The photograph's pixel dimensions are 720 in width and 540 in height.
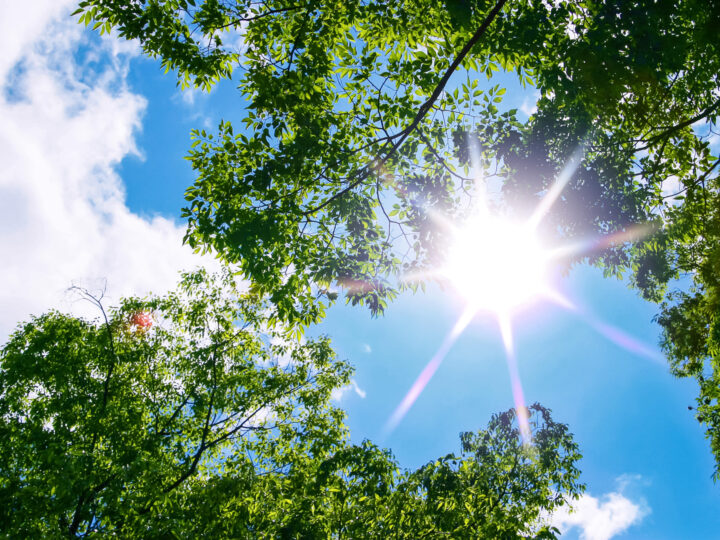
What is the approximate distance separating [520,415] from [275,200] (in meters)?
18.0

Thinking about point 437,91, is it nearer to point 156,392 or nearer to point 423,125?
point 423,125

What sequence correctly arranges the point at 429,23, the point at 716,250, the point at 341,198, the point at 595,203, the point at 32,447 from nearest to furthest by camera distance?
1. the point at 429,23
2. the point at 341,198
3. the point at 595,203
4. the point at 716,250
5. the point at 32,447

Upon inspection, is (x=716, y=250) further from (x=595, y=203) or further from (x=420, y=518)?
(x=420, y=518)

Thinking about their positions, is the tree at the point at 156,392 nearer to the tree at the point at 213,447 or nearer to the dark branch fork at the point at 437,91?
the tree at the point at 213,447

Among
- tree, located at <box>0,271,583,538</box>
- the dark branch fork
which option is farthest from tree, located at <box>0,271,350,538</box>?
the dark branch fork

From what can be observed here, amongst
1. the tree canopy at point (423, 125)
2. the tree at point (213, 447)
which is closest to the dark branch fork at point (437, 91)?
the tree canopy at point (423, 125)

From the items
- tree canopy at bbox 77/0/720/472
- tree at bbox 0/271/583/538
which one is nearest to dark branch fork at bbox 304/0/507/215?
tree canopy at bbox 77/0/720/472

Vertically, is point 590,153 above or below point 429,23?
above

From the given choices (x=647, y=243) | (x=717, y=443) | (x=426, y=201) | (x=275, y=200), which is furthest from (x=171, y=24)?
(x=717, y=443)

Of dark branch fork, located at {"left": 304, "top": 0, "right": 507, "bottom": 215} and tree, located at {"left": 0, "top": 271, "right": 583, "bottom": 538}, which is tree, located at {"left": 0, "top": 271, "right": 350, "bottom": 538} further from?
dark branch fork, located at {"left": 304, "top": 0, "right": 507, "bottom": 215}

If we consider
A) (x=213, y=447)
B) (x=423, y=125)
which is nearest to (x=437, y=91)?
(x=423, y=125)

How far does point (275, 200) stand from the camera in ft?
22.2

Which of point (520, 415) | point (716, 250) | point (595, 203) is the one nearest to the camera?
point (595, 203)

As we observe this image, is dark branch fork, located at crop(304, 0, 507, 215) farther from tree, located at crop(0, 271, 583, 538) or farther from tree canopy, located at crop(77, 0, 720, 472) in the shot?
tree, located at crop(0, 271, 583, 538)
